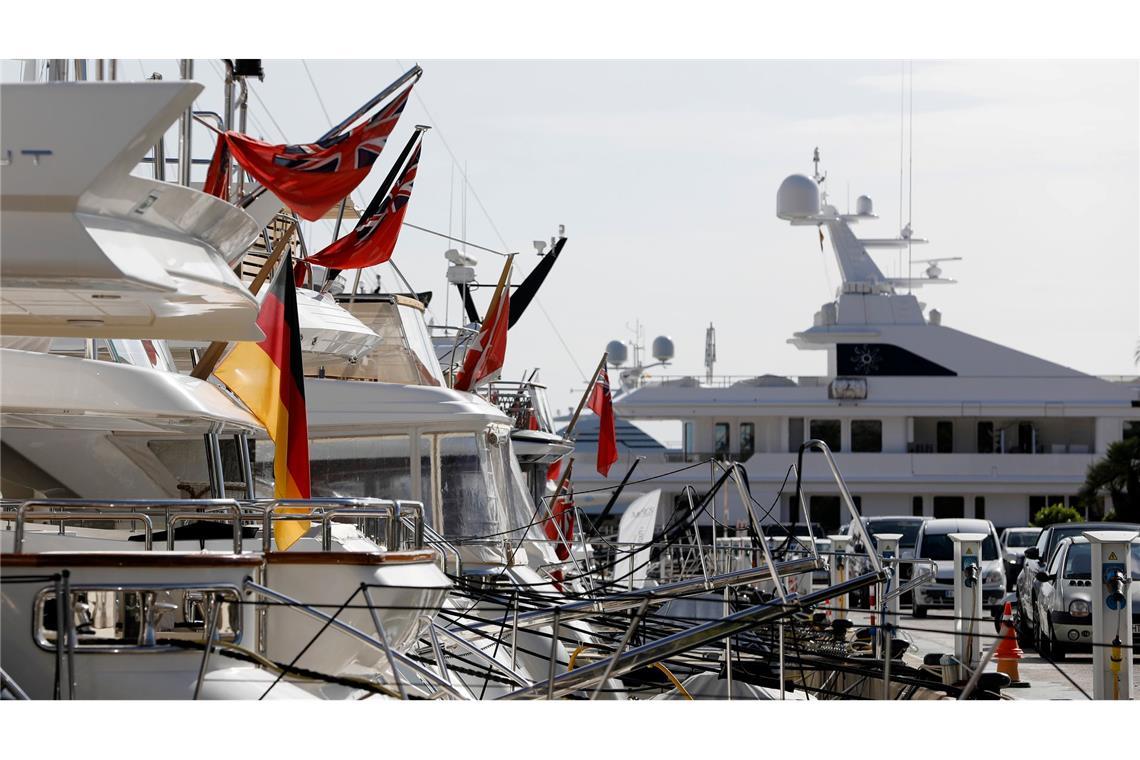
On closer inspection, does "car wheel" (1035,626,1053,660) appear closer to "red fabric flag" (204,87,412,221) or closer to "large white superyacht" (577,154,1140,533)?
"red fabric flag" (204,87,412,221)

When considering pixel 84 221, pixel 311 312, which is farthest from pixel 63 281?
pixel 311 312

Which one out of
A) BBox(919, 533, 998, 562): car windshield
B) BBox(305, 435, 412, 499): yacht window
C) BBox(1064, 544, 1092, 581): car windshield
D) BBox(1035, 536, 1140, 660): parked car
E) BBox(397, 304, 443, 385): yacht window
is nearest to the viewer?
BBox(305, 435, 412, 499): yacht window

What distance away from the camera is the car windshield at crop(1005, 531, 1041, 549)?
29688mm

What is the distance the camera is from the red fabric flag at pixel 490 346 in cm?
1938

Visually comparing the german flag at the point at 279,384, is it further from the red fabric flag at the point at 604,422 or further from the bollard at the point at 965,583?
the red fabric flag at the point at 604,422

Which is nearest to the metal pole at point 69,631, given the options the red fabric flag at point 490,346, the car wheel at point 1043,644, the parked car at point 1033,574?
the red fabric flag at point 490,346

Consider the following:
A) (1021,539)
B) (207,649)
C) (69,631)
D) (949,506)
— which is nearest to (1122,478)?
(1021,539)

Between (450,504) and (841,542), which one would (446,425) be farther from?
(841,542)

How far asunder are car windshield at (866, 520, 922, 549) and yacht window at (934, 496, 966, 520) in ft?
69.1

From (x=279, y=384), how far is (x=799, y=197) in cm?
4720

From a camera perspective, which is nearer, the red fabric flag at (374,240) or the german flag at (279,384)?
the german flag at (279,384)

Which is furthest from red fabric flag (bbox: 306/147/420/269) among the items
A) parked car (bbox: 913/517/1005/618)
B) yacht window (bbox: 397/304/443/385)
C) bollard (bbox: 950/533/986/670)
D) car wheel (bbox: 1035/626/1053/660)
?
parked car (bbox: 913/517/1005/618)

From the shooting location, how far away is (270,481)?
14.7 m

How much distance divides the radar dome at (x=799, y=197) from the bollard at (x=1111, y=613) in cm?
4426
